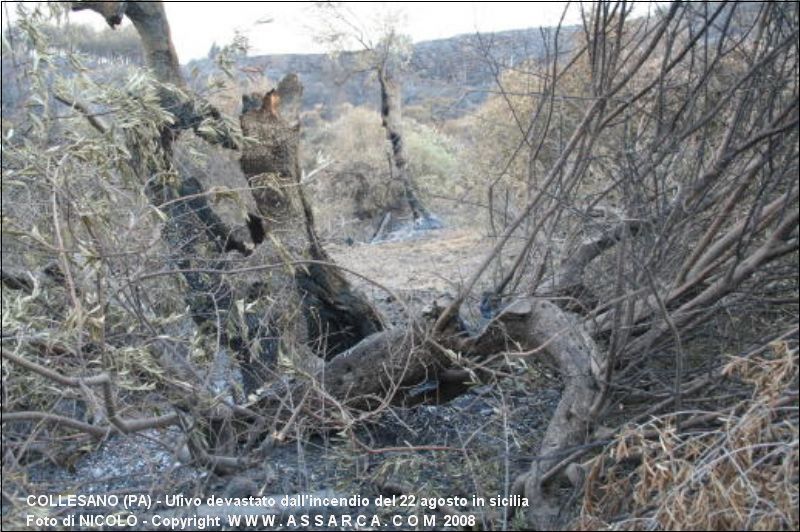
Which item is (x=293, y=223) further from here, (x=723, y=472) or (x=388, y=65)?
(x=388, y=65)

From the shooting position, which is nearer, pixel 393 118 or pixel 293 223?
pixel 293 223

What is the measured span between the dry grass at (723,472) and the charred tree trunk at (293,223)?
1.85m

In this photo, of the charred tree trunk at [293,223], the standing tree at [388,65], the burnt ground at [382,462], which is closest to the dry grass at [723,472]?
the burnt ground at [382,462]

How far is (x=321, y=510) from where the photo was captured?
3246 mm

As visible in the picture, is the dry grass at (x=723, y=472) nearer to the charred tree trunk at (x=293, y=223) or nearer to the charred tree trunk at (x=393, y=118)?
the charred tree trunk at (x=293, y=223)

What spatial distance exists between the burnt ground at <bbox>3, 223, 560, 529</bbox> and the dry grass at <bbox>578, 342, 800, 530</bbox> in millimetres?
A: 438

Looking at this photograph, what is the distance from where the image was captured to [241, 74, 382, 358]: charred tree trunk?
434 centimetres

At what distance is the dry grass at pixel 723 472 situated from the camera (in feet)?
7.91

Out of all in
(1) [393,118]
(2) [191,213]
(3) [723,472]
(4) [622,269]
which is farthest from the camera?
(1) [393,118]

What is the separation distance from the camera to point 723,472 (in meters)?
2.50

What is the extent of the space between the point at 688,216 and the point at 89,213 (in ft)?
7.39

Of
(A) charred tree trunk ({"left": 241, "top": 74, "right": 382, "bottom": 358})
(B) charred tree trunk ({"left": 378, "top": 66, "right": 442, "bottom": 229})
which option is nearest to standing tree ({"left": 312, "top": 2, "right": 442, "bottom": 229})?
(B) charred tree trunk ({"left": 378, "top": 66, "right": 442, "bottom": 229})

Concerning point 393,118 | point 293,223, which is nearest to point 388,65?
point 393,118

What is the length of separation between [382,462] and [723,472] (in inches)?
62.7
